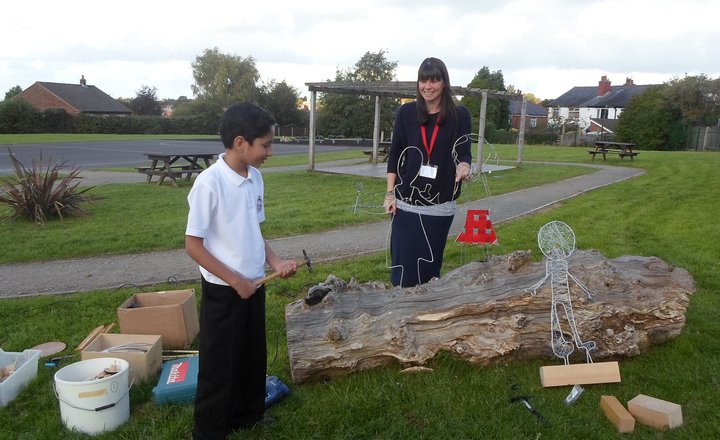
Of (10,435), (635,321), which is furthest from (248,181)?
(635,321)

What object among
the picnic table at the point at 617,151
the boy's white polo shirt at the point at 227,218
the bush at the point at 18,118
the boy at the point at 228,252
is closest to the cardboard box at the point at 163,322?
the boy at the point at 228,252

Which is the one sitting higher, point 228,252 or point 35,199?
point 228,252

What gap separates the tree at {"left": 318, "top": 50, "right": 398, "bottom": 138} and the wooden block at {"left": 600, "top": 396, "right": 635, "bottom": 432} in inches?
1744

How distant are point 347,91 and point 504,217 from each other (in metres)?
9.64

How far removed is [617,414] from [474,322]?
3.46ft

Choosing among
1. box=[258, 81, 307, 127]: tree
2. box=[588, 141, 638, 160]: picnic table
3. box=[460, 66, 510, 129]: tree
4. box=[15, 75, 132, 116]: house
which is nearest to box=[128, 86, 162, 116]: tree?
box=[15, 75, 132, 116]: house

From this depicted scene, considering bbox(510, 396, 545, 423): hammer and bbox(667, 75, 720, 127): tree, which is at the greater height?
bbox(667, 75, 720, 127): tree

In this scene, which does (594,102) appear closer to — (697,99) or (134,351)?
(697,99)

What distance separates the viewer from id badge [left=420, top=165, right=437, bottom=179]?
392cm

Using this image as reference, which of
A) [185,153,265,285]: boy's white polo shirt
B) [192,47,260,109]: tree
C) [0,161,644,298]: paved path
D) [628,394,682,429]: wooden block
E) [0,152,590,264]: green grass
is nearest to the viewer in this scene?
[185,153,265,285]: boy's white polo shirt

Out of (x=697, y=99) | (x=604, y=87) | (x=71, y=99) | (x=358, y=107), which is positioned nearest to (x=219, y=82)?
(x=71, y=99)

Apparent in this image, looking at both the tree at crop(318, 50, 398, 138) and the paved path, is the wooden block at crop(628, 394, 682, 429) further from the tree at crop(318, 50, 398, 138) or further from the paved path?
the tree at crop(318, 50, 398, 138)

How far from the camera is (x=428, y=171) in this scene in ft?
12.9

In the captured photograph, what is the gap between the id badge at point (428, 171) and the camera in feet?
12.9
